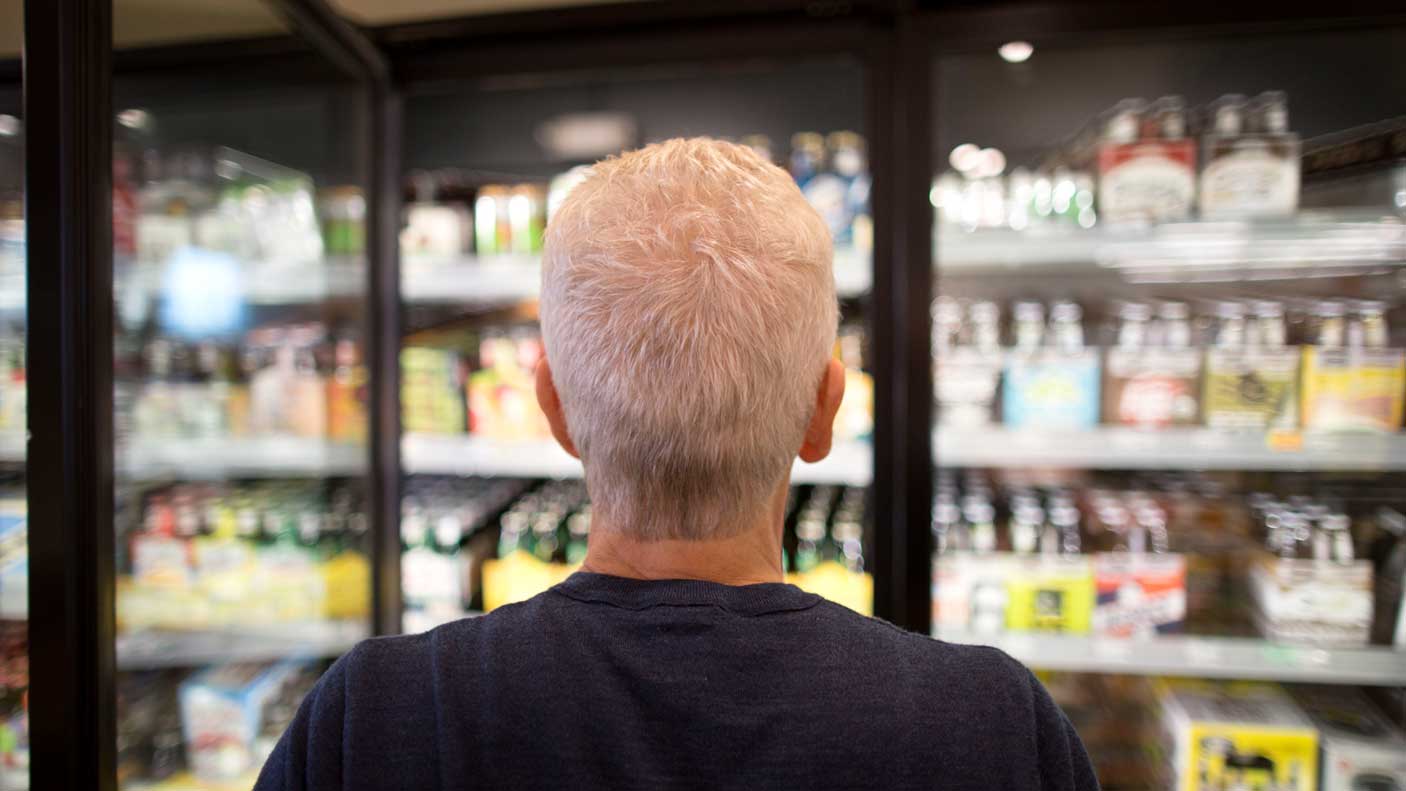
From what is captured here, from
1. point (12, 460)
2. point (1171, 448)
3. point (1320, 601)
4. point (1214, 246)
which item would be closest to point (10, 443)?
point (12, 460)

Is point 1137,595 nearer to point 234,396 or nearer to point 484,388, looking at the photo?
point 484,388

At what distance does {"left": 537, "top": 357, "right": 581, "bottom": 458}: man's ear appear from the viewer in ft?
2.31

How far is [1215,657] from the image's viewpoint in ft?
4.70

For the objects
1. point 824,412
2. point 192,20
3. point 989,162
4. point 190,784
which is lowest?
point 190,784

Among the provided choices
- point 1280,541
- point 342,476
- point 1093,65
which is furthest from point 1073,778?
point 1093,65

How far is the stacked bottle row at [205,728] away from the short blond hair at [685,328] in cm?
131

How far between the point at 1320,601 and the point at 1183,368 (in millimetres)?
491

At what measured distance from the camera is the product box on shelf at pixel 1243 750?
149cm

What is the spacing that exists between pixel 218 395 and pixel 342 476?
319 mm

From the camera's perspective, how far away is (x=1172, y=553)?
1638 mm

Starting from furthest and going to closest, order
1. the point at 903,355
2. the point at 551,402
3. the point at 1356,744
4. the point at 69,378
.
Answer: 1. the point at 1356,744
2. the point at 903,355
3. the point at 69,378
4. the point at 551,402

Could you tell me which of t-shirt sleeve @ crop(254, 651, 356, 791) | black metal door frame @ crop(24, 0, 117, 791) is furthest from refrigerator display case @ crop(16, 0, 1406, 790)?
t-shirt sleeve @ crop(254, 651, 356, 791)

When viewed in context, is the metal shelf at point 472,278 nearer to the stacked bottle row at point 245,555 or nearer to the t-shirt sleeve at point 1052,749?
the stacked bottle row at point 245,555

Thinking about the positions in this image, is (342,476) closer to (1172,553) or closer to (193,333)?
(193,333)
